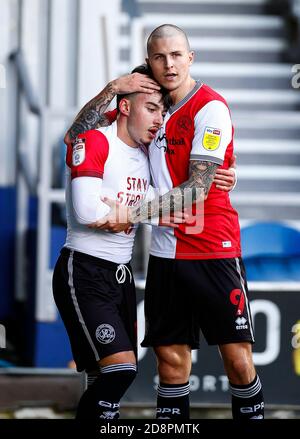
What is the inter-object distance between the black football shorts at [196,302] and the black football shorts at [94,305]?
0.13m

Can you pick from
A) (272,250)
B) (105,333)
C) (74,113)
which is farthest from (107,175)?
(272,250)

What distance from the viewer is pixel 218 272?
16.4 feet

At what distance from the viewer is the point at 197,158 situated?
15.7 ft

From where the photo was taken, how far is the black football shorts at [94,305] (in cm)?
479

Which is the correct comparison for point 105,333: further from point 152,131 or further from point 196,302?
point 152,131

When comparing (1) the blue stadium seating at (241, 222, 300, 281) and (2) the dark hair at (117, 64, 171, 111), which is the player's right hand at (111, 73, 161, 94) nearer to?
(2) the dark hair at (117, 64, 171, 111)

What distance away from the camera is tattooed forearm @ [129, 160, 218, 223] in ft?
15.7

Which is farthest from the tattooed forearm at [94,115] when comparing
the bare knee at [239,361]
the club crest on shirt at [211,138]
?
the bare knee at [239,361]

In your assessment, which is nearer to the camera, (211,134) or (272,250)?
(211,134)

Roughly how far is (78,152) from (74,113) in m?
2.43

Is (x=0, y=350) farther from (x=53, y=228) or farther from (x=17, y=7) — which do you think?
(x=17, y=7)
